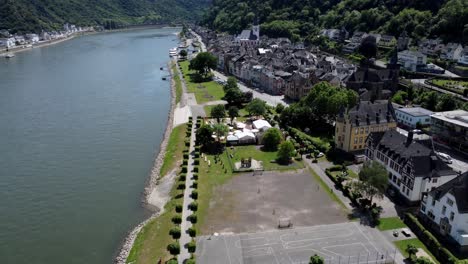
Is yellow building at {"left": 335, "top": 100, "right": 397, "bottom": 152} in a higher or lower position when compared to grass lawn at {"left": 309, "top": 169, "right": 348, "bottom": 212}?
higher

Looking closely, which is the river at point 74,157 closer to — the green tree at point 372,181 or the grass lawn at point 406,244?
the green tree at point 372,181

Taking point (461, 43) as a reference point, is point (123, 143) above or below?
below

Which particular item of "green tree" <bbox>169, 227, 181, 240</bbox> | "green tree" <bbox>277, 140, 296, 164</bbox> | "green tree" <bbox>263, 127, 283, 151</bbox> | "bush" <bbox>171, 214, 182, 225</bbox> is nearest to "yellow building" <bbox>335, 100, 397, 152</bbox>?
"green tree" <bbox>277, 140, 296, 164</bbox>

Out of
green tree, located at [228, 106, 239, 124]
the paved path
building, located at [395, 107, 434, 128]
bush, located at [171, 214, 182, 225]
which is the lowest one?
the paved path

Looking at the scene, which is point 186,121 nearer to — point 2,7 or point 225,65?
point 225,65

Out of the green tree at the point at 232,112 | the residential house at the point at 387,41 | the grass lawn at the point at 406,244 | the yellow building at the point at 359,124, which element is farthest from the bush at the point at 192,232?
the residential house at the point at 387,41

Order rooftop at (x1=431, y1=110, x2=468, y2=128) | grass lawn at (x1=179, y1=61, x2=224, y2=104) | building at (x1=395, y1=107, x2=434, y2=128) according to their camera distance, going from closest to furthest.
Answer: rooftop at (x1=431, y1=110, x2=468, y2=128) → building at (x1=395, y1=107, x2=434, y2=128) → grass lawn at (x1=179, y1=61, x2=224, y2=104)

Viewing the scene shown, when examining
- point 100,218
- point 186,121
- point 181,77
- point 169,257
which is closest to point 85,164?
point 100,218

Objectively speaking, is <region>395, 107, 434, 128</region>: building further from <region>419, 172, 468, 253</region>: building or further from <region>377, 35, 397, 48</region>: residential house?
<region>377, 35, 397, 48</region>: residential house
